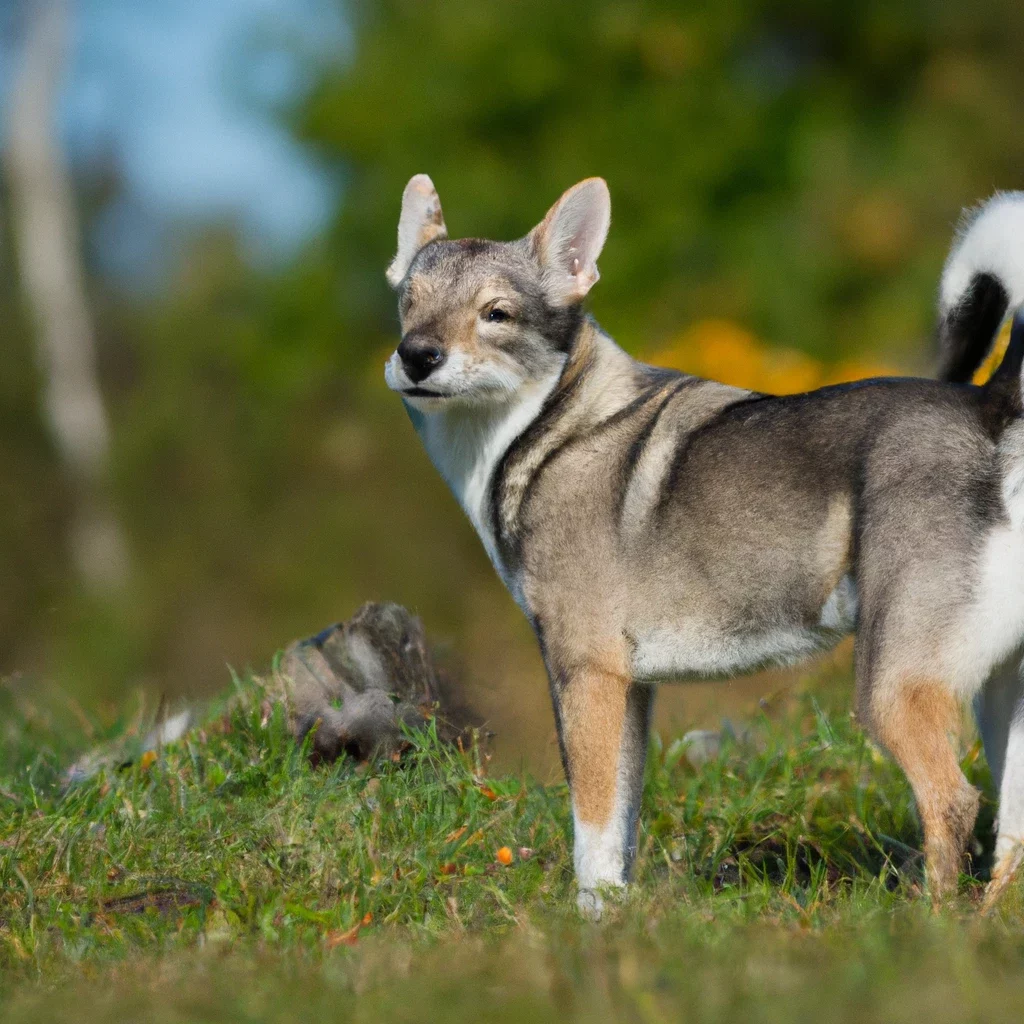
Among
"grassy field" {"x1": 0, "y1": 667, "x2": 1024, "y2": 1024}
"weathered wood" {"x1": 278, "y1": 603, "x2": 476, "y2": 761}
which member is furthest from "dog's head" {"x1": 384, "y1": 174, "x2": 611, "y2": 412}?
"grassy field" {"x1": 0, "y1": 667, "x2": 1024, "y2": 1024}

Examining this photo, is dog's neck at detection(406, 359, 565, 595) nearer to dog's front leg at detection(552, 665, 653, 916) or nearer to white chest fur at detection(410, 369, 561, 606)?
white chest fur at detection(410, 369, 561, 606)

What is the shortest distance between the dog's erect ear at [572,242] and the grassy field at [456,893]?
72.9 inches

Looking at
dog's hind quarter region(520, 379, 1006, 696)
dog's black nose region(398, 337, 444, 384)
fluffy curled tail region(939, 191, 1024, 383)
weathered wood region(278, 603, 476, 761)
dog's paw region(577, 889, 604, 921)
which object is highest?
fluffy curled tail region(939, 191, 1024, 383)

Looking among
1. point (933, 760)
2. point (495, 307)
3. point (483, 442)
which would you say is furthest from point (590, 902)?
point (495, 307)

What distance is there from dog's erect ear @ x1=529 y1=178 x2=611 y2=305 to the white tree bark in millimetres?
16624

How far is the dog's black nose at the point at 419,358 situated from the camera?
5.25m

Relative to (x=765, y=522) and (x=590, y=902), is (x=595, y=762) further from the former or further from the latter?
(x=765, y=522)

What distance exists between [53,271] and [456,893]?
20.3 m

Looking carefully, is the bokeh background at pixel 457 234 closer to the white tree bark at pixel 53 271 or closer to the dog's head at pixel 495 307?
the white tree bark at pixel 53 271

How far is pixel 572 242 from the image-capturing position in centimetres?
579

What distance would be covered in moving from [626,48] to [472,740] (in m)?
14.8

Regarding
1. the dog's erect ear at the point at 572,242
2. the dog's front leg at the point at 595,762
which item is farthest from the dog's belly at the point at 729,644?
the dog's erect ear at the point at 572,242

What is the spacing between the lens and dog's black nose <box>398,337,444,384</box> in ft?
17.2

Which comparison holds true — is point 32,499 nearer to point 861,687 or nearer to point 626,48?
point 626,48
